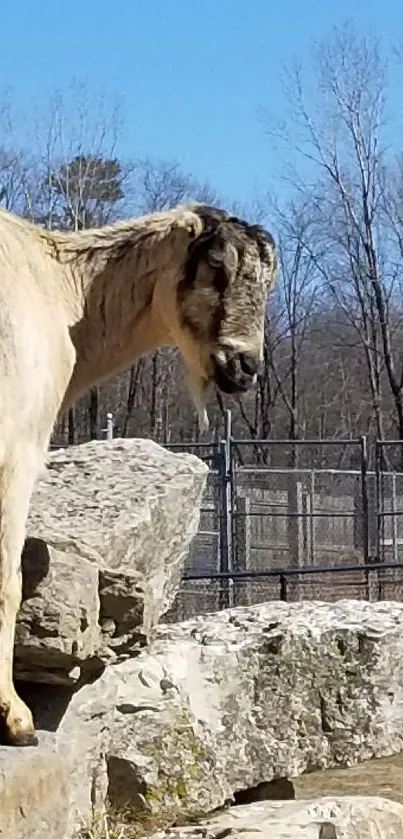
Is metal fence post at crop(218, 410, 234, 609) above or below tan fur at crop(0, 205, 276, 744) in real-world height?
below

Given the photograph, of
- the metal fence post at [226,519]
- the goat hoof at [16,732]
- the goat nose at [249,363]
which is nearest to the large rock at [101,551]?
the goat hoof at [16,732]

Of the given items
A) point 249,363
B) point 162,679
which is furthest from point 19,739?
point 249,363

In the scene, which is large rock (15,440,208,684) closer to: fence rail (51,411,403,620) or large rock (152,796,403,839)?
large rock (152,796,403,839)

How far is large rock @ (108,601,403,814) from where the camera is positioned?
19.1ft

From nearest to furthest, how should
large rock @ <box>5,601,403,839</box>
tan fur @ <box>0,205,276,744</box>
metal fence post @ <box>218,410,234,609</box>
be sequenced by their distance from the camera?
tan fur @ <box>0,205,276,744</box> < large rock @ <box>5,601,403,839</box> < metal fence post @ <box>218,410,234,609</box>

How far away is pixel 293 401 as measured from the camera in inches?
1519

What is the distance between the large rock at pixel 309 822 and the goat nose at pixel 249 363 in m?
1.78

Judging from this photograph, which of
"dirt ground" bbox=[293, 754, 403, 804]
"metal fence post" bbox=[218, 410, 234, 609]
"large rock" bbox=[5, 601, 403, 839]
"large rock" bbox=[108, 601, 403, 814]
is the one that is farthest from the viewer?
"metal fence post" bbox=[218, 410, 234, 609]

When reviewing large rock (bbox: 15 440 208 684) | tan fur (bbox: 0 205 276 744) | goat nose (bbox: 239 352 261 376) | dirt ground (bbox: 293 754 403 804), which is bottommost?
dirt ground (bbox: 293 754 403 804)

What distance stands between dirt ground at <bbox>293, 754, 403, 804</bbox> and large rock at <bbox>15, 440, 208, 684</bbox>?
2554 millimetres

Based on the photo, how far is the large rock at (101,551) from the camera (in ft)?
15.5

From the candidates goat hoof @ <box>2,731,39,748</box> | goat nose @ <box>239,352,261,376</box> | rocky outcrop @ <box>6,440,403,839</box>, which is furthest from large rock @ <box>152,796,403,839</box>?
goat nose @ <box>239,352,261,376</box>

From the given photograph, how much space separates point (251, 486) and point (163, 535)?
11.0m

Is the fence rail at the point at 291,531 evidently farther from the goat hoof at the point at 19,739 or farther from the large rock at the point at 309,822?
the goat hoof at the point at 19,739
